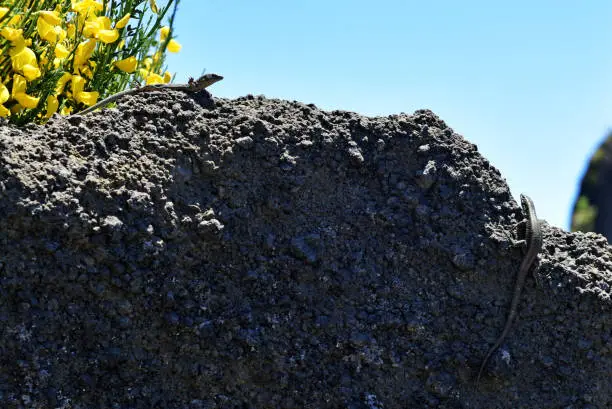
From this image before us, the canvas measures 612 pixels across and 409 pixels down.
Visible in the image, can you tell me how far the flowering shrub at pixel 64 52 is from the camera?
287 cm

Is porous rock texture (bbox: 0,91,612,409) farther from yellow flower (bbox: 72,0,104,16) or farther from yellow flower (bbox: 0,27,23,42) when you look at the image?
yellow flower (bbox: 72,0,104,16)

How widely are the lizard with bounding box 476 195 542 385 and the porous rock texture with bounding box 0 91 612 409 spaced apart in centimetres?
3

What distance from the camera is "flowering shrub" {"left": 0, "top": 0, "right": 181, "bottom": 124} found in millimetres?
2865

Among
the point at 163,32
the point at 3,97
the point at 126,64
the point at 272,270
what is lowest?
the point at 272,270

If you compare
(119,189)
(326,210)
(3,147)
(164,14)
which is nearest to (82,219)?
(119,189)

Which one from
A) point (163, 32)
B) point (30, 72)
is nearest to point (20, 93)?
point (30, 72)

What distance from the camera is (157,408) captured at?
257 centimetres

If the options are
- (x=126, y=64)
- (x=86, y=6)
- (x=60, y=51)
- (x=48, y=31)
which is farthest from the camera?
(x=126, y=64)

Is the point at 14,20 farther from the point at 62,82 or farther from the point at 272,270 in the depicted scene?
the point at 272,270

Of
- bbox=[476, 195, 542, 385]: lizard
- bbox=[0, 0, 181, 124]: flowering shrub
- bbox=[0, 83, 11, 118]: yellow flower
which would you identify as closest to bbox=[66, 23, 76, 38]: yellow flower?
bbox=[0, 0, 181, 124]: flowering shrub

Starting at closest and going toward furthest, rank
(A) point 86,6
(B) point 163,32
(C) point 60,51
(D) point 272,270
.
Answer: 1. (D) point 272,270
2. (C) point 60,51
3. (A) point 86,6
4. (B) point 163,32

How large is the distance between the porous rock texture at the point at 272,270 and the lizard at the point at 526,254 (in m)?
0.03

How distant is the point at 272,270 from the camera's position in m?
2.78

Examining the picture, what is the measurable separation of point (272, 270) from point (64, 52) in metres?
1.06
